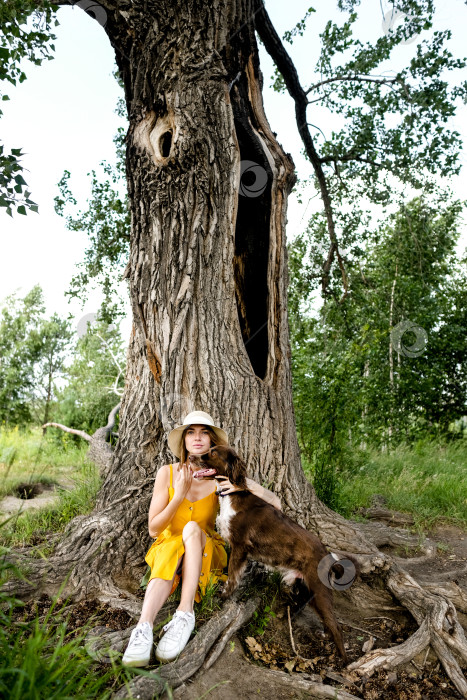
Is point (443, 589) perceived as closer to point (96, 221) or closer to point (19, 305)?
point (96, 221)

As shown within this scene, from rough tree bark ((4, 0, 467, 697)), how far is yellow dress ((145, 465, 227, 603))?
594 mm

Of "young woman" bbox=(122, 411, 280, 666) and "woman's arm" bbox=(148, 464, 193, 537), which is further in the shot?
"woman's arm" bbox=(148, 464, 193, 537)

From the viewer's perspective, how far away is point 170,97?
483cm

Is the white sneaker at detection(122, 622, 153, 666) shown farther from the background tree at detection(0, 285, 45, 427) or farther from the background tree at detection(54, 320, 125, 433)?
the background tree at detection(0, 285, 45, 427)

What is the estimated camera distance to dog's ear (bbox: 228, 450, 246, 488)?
11.5 ft

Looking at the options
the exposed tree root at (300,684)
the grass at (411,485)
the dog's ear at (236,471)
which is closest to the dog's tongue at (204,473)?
the dog's ear at (236,471)

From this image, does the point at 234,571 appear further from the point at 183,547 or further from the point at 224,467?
the point at 224,467

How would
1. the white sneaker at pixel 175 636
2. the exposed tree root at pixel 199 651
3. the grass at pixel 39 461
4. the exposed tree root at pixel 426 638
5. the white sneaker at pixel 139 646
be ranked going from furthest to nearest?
1. the grass at pixel 39 461
2. the exposed tree root at pixel 426 638
3. the white sneaker at pixel 175 636
4. the white sneaker at pixel 139 646
5. the exposed tree root at pixel 199 651

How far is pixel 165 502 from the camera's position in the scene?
368 cm

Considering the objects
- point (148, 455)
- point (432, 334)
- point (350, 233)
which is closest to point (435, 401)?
point (432, 334)

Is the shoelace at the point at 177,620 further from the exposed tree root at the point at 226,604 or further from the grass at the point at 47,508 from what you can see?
the grass at the point at 47,508

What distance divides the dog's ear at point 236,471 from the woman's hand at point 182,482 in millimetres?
359

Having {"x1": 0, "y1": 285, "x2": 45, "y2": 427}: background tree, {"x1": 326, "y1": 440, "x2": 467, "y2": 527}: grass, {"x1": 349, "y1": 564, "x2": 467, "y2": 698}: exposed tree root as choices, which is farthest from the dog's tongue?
{"x1": 0, "y1": 285, "x2": 45, "y2": 427}: background tree

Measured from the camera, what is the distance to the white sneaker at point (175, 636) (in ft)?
9.56
